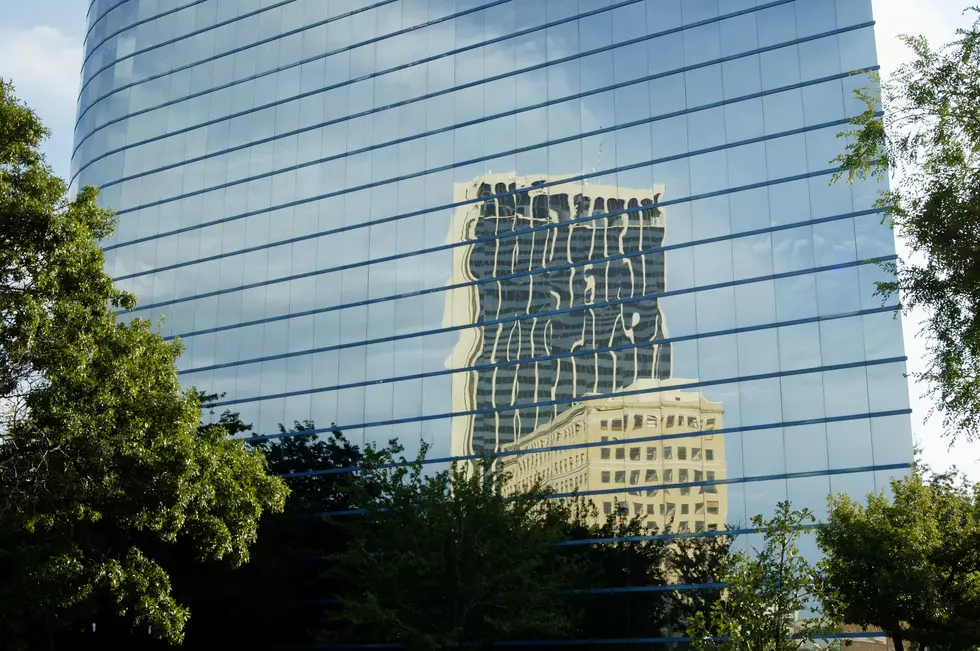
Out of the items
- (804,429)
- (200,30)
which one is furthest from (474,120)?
(804,429)

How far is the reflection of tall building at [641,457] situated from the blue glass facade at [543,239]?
89 mm

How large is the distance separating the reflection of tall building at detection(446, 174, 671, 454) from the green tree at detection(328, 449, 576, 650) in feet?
26.1

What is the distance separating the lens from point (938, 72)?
18656 mm

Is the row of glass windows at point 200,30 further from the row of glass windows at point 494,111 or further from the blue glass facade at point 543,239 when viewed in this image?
the row of glass windows at point 494,111

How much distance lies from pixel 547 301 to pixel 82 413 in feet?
80.1

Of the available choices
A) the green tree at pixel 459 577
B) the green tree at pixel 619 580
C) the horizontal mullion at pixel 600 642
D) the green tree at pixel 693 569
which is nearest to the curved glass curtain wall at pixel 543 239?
the green tree at pixel 693 569

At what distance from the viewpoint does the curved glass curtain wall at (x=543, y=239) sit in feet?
124

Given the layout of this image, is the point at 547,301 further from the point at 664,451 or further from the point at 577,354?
the point at 664,451

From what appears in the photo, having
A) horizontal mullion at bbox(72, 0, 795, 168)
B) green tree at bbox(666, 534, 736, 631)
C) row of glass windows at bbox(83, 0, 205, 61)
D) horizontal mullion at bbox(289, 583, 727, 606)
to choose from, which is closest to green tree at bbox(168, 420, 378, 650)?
horizontal mullion at bbox(289, 583, 727, 606)

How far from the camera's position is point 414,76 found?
163 feet

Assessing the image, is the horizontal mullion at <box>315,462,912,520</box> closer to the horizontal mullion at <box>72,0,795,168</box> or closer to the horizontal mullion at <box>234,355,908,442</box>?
the horizontal mullion at <box>234,355,908,442</box>

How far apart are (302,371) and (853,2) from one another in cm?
2774

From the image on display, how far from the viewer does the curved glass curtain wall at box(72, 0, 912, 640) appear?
37.7 metres

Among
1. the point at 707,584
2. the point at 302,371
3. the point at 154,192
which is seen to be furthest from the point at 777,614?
the point at 154,192
